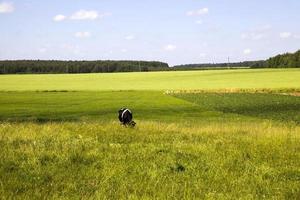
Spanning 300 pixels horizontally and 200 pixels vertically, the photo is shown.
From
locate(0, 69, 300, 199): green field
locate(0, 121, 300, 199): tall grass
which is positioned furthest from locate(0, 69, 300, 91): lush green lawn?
locate(0, 121, 300, 199): tall grass

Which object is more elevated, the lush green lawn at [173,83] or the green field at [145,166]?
the green field at [145,166]

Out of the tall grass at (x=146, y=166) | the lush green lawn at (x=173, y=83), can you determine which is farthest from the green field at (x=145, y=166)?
the lush green lawn at (x=173, y=83)

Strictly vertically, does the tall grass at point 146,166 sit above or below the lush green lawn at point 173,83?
above

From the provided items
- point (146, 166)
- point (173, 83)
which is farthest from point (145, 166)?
point (173, 83)

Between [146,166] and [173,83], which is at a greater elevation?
[146,166]

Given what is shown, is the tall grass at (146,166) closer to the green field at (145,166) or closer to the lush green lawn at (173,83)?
the green field at (145,166)

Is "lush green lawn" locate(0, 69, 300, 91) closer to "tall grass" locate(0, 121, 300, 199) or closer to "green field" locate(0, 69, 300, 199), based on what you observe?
"green field" locate(0, 69, 300, 199)

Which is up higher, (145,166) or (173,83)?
(145,166)

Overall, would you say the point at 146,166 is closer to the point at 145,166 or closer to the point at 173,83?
the point at 145,166

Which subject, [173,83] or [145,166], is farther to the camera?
[173,83]

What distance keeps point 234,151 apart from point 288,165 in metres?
1.65

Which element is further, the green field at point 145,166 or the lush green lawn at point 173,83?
the lush green lawn at point 173,83

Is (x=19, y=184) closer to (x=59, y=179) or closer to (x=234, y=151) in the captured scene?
(x=59, y=179)

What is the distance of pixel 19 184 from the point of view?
27.6 feet
